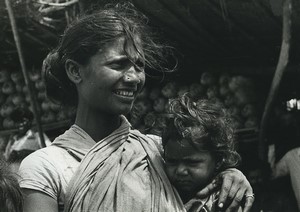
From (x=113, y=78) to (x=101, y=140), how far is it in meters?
0.25

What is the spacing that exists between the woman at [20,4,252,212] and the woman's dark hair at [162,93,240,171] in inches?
4.0

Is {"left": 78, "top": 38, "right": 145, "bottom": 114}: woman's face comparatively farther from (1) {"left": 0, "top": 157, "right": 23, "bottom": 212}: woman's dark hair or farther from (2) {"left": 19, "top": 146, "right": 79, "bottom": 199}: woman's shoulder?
(1) {"left": 0, "top": 157, "right": 23, "bottom": 212}: woman's dark hair

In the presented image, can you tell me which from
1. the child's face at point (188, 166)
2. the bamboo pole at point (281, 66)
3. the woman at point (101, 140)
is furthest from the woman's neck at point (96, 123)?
the bamboo pole at point (281, 66)

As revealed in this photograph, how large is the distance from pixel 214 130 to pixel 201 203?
346 millimetres

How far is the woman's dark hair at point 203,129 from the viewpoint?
3.31 m

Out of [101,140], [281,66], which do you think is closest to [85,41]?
[101,140]

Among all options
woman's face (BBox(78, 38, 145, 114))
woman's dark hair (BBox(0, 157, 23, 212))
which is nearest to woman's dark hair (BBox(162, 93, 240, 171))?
woman's face (BBox(78, 38, 145, 114))

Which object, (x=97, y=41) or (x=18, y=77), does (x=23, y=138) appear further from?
(x=97, y=41)

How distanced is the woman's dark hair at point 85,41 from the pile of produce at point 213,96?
2.60 m

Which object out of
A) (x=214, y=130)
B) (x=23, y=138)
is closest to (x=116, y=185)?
(x=214, y=130)

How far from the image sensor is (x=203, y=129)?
3330mm

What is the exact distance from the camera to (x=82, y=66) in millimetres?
3322

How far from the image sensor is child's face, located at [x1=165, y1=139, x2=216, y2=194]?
320 centimetres

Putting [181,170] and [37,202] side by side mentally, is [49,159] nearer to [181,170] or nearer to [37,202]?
[37,202]
